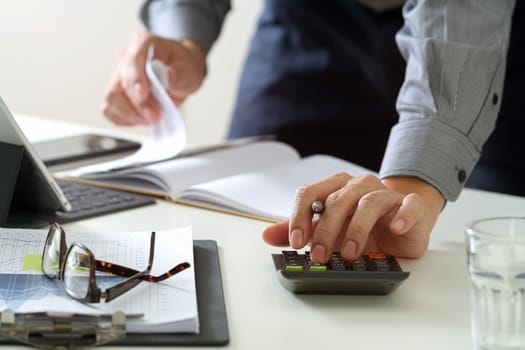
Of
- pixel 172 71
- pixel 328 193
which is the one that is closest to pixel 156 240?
pixel 328 193

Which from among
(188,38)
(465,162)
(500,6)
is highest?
(188,38)

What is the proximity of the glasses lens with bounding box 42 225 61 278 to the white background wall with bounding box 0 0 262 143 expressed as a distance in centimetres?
240

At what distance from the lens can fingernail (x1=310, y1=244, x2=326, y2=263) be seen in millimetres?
854

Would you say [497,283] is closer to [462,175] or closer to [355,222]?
[355,222]

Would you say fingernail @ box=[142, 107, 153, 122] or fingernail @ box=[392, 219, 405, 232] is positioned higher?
fingernail @ box=[142, 107, 153, 122]

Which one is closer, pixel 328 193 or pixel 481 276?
pixel 481 276

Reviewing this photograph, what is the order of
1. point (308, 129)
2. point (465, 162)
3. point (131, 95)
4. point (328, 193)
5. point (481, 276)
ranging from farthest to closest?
point (308, 129) → point (131, 95) → point (465, 162) → point (328, 193) → point (481, 276)

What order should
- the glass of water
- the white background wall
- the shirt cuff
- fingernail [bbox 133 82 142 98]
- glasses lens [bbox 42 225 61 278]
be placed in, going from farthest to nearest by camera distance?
the white background wall → fingernail [bbox 133 82 142 98] → the shirt cuff → glasses lens [bbox 42 225 61 278] → the glass of water

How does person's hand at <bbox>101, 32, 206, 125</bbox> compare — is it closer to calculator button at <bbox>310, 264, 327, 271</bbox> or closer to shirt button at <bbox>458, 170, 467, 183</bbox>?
shirt button at <bbox>458, 170, 467, 183</bbox>

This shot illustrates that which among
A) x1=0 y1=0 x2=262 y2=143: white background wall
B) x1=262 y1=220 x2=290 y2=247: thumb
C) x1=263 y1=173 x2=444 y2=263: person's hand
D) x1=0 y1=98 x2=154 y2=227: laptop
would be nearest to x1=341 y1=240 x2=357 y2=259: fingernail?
x1=263 y1=173 x2=444 y2=263: person's hand

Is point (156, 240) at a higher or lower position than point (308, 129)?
lower

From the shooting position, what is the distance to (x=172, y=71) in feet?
5.33

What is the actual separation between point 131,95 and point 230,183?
0.35 meters

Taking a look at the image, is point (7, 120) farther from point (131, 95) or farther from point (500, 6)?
point (500, 6)
